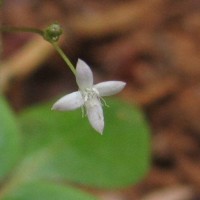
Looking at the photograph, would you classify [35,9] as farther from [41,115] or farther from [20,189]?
[20,189]

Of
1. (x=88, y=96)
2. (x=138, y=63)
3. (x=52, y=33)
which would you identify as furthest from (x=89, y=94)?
(x=138, y=63)

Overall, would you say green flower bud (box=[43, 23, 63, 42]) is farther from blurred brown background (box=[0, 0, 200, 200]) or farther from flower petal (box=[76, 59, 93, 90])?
blurred brown background (box=[0, 0, 200, 200])

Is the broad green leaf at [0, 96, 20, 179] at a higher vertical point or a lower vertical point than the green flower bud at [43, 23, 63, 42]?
higher

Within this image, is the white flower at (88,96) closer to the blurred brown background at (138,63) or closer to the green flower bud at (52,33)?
the green flower bud at (52,33)

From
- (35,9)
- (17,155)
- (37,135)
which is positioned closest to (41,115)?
(37,135)

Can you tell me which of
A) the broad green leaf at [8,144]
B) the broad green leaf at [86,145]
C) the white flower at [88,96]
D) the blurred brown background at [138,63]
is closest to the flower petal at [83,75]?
the white flower at [88,96]

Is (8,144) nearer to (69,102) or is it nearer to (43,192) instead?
(43,192)

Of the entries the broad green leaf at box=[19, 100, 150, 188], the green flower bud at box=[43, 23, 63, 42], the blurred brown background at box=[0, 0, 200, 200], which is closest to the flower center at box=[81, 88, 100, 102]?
the green flower bud at box=[43, 23, 63, 42]

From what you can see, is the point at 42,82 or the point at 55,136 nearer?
the point at 55,136
